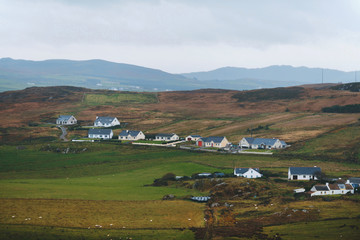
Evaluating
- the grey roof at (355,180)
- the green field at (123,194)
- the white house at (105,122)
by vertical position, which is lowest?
the green field at (123,194)

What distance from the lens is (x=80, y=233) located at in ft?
142

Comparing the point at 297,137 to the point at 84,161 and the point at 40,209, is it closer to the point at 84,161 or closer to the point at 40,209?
the point at 84,161

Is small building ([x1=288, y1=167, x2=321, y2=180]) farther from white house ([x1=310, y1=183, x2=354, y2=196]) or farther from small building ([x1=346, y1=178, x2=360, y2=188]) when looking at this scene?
white house ([x1=310, y1=183, x2=354, y2=196])

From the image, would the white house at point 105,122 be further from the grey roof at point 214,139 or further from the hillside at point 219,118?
the grey roof at point 214,139

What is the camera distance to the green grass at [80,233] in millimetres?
41844

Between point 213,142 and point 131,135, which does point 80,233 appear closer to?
point 213,142

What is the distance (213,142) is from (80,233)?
240 ft

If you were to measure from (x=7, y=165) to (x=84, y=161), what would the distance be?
15510 mm

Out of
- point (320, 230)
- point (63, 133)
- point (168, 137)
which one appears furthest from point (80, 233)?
point (63, 133)

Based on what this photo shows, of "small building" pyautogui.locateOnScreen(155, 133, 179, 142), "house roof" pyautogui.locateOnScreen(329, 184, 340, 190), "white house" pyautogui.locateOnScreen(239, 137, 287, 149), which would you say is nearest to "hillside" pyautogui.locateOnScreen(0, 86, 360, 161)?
"white house" pyautogui.locateOnScreen(239, 137, 287, 149)

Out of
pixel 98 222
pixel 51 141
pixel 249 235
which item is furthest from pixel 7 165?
pixel 249 235

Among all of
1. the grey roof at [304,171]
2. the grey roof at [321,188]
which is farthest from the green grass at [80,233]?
the grey roof at [304,171]

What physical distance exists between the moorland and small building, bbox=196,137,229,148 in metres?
4.65

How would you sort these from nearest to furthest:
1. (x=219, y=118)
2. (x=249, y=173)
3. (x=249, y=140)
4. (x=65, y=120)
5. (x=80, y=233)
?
1. (x=80, y=233)
2. (x=249, y=173)
3. (x=249, y=140)
4. (x=65, y=120)
5. (x=219, y=118)
